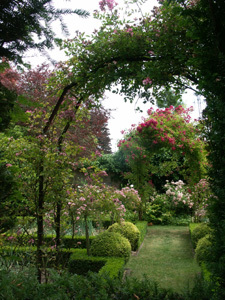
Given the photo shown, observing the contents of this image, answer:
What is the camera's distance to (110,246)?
510 centimetres

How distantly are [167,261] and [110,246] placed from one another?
1.58 metres

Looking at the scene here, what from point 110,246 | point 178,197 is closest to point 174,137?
point 178,197

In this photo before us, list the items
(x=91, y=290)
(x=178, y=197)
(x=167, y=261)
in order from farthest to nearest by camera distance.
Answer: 1. (x=178, y=197)
2. (x=167, y=261)
3. (x=91, y=290)

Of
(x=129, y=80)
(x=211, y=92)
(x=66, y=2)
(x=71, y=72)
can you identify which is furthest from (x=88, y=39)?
(x=66, y=2)

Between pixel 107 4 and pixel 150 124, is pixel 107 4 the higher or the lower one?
the higher one

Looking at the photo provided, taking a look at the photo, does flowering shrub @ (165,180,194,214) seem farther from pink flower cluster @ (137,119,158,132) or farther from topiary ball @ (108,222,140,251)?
topiary ball @ (108,222,140,251)

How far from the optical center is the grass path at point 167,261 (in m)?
4.75

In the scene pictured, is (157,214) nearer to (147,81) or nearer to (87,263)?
(87,263)

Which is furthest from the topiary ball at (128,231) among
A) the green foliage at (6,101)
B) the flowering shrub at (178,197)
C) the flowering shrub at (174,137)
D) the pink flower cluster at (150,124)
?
the green foliage at (6,101)

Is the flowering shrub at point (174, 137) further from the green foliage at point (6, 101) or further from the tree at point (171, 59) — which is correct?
the green foliage at point (6, 101)

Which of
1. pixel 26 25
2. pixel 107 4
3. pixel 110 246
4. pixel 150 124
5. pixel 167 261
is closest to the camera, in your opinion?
pixel 26 25

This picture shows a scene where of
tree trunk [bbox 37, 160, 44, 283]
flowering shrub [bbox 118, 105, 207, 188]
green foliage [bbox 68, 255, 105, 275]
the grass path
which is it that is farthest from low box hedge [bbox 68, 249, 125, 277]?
flowering shrub [bbox 118, 105, 207, 188]

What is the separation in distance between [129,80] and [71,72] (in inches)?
37.4

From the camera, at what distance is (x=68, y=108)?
434cm
